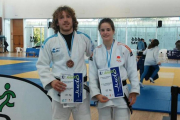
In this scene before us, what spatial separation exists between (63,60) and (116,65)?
1.85 ft

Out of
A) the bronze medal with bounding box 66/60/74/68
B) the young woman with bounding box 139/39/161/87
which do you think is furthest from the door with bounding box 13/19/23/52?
the bronze medal with bounding box 66/60/74/68

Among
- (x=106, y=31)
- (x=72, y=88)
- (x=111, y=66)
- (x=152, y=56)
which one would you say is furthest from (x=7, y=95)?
(x=152, y=56)

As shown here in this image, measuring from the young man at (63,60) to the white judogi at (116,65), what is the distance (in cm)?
12

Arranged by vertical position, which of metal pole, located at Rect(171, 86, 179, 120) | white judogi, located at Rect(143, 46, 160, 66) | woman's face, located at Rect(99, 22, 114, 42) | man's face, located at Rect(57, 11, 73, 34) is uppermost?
man's face, located at Rect(57, 11, 73, 34)

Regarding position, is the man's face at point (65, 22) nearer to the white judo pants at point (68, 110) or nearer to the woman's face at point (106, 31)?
the woman's face at point (106, 31)

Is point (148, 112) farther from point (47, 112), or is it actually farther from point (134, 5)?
point (134, 5)

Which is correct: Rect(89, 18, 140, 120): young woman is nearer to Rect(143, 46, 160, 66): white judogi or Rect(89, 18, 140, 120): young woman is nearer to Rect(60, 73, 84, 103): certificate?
Rect(60, 73, 84, 103): certificate

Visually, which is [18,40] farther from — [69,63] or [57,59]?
[69,63]

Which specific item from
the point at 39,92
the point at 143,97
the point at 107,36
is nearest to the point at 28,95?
the point at 39,92

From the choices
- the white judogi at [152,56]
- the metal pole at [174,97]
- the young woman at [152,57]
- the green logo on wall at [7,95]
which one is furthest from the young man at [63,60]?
the white judogi at [152,56]

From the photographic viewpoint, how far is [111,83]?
7.41 ft

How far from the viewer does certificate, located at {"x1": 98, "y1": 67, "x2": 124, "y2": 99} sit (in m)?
2.25

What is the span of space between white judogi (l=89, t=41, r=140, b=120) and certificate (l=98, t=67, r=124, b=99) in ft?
0.19

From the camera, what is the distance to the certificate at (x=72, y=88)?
2.23 m
